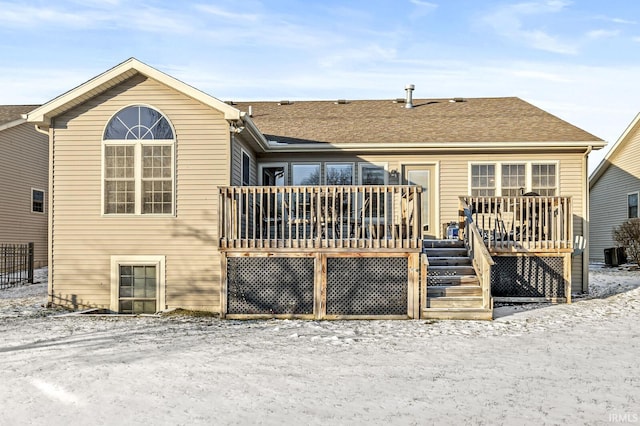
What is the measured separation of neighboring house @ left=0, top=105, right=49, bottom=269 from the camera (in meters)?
18.6

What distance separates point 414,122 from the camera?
47.5 ft

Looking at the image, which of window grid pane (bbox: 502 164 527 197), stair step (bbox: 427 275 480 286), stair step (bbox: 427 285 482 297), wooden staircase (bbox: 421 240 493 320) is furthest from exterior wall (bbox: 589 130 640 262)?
stair step (bbox: 427 285 482 297)

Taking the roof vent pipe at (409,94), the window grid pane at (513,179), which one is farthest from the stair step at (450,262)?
the roof vent pipe at (409,94)

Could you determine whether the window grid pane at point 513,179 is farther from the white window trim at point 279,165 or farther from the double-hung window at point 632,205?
the double-hung window at point 632,205

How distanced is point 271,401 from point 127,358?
2452 mm

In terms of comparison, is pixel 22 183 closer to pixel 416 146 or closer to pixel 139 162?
pixel 139 162

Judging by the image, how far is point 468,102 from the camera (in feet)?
53.5

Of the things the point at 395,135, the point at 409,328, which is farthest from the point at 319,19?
the point at 409,328

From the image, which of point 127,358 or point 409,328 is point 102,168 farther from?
point 409,328

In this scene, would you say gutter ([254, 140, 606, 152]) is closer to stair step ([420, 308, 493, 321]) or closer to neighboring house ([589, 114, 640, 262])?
stair step ([420, 308, 493, 321])

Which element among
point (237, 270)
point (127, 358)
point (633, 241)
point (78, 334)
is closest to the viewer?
point (127, 358)

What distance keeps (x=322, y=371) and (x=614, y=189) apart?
21915mm

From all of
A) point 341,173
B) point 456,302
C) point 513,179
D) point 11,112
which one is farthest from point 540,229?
point 11,112

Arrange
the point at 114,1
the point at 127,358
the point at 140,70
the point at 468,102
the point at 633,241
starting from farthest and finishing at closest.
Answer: the point at 633,241 → the point at 468,102 → the point at 114,1 → the point at 140,70 → the point at 127,358
